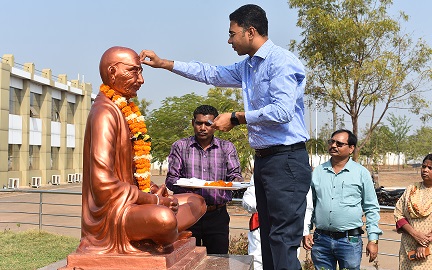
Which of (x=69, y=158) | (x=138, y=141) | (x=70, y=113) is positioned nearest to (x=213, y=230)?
(x=138, y=141)

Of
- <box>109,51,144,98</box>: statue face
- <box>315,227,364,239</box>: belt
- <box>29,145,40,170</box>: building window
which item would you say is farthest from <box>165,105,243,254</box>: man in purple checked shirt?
<box>29,145,40,170</box>: building window

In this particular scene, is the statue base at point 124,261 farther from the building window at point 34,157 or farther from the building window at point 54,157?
the building window at point 54,157

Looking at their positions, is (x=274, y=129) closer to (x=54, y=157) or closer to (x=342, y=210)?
(x=342, y=210)

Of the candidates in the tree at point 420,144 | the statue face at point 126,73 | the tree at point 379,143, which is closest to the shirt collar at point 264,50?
the statue face at point 126,73

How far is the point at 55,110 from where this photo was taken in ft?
106

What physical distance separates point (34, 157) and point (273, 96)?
95.0 feet

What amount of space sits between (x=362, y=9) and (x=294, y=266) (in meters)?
13.2

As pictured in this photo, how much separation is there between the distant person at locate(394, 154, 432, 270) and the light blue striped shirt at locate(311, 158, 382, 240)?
52 centimetres

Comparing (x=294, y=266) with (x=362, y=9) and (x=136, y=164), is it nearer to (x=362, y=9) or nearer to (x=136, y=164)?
(x=136, y=164)

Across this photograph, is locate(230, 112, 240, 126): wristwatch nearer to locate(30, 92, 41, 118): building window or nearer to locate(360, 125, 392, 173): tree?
locate(30, 92, 41, 118): building window

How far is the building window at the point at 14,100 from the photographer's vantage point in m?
26.4

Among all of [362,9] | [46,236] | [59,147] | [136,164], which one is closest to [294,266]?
[136,164]

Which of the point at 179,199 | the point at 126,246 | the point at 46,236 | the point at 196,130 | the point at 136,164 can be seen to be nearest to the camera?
the point at 126,246

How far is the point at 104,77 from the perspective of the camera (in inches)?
143
